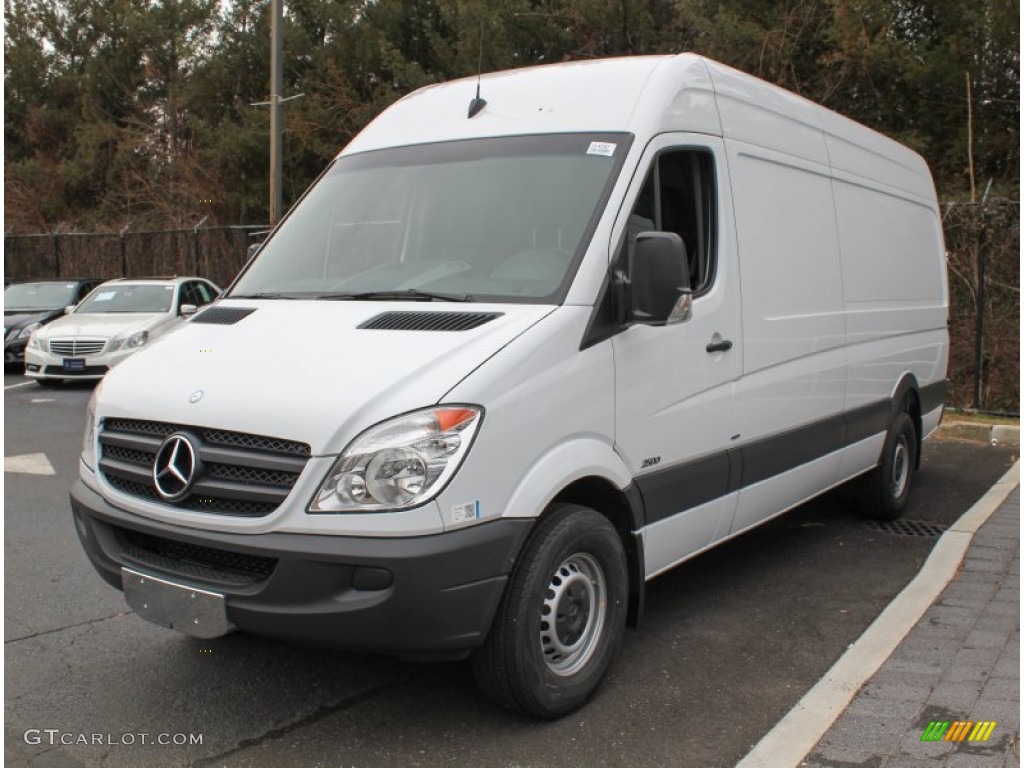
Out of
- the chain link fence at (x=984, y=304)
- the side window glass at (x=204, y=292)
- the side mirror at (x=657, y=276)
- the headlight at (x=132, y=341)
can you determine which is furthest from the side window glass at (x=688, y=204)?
the side window glass at (x=204, y=292)

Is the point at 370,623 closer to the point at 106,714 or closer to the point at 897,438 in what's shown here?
Result: the point at 106,714

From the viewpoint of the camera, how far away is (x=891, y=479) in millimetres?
6980

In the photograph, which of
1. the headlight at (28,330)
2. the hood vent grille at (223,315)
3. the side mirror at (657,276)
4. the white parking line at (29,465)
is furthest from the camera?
the headlight at (28,330)

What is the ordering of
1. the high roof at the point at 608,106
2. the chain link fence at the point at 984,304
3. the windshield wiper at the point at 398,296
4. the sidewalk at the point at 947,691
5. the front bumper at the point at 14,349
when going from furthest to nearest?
the front bumper at the point at 14,349 → the chain link fence at the point at 984,304 → the high roof at the point at 608,106 → the windshield wiper at the point at 398,296 → the sidewalk at the point at 947,691

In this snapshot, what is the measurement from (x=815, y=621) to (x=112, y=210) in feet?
102

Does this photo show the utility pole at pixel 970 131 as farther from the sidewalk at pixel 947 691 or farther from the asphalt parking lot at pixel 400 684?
the sidewalk at pixel 947 691

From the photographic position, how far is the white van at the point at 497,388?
3.37 m

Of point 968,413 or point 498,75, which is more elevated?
point 498,75

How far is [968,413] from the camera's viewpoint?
11.5 metres

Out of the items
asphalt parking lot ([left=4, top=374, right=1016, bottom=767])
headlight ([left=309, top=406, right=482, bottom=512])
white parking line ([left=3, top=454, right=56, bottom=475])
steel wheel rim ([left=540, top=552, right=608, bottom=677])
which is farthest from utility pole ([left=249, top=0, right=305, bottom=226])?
headlight ([left=309, top=406, right=482, bottom=512])

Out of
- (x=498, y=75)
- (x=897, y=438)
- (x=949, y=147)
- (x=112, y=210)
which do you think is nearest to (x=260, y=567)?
(x=498, y=75)

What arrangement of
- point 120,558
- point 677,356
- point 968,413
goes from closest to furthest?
point 120,558, point 677,356, point 968,413

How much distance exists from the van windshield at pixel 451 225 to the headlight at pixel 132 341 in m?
9.90

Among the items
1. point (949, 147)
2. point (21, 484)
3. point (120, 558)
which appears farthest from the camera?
point (949, 147)
